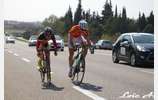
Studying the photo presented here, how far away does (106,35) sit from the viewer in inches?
399

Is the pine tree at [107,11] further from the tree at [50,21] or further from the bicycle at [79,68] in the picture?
the bicycle at [79,68]

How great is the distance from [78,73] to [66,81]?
0.21 metres

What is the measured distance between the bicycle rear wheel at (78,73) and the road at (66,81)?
0.06 meters

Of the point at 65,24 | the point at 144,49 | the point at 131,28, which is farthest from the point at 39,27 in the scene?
the point at 144,49

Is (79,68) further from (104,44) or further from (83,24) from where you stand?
(83,24)

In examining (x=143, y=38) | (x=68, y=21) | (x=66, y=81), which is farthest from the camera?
(x=66, y=81)

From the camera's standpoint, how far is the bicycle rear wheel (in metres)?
10.6

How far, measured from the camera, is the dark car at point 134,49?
10344mm

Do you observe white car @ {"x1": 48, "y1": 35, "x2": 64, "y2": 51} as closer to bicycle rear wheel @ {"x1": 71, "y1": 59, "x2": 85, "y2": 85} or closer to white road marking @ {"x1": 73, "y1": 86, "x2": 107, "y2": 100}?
bicycle rear wheel @ {"x1": 71, "y1": 59, "x2": 85, "y2": 85}

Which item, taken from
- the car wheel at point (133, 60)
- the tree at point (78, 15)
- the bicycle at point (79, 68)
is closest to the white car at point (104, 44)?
the bicycle at point (79, 68)

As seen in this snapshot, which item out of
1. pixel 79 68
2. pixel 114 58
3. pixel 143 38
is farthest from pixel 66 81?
pixel 114 58

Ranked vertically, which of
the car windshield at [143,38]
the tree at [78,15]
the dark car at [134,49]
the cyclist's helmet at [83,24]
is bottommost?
the dark car at [134,49]

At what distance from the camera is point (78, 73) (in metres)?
10.7

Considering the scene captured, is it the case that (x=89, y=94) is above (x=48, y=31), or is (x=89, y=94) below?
below
